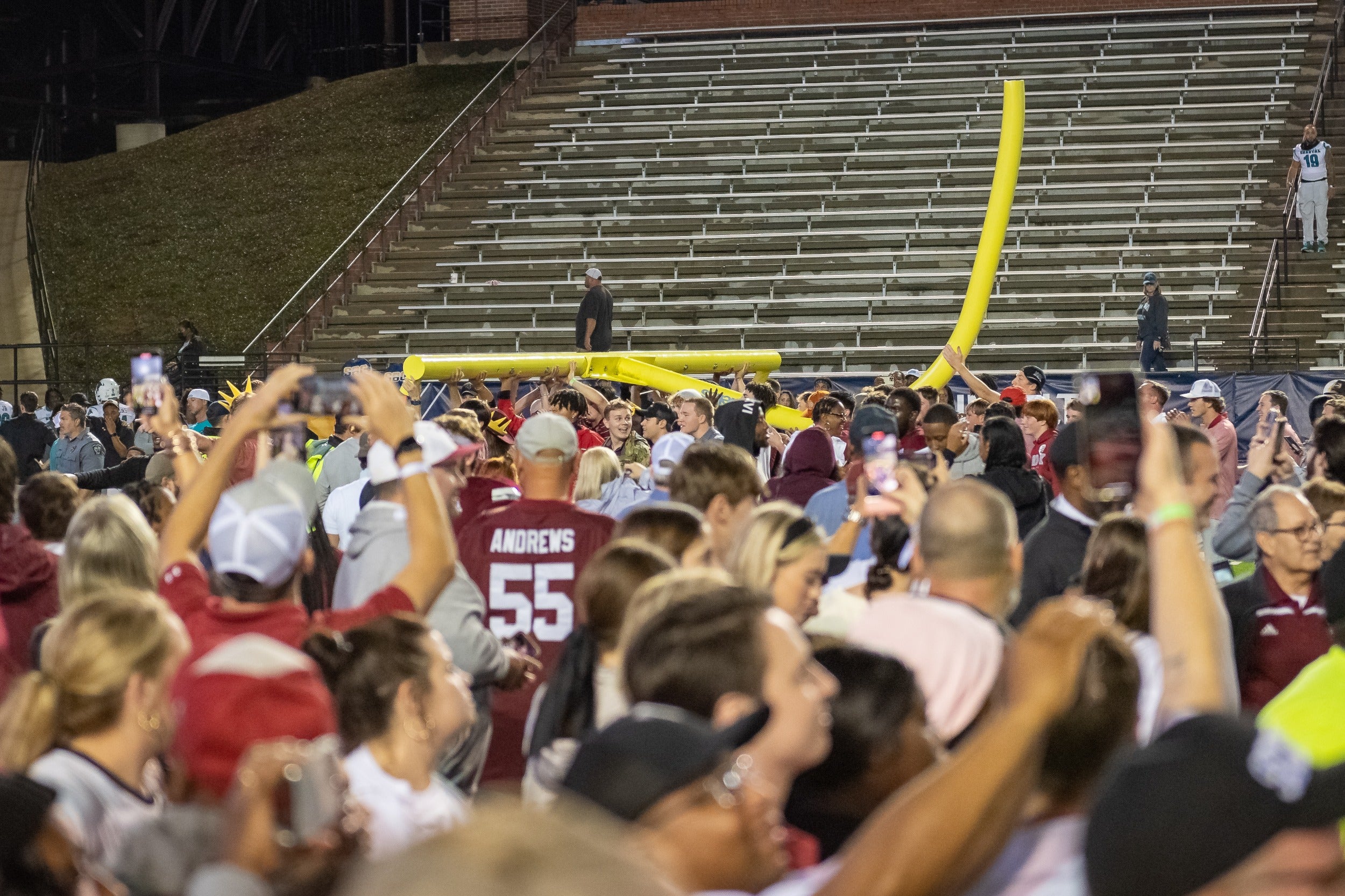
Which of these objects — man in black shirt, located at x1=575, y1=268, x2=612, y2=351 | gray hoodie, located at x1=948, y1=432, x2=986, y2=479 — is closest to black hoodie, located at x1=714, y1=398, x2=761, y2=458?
gray hoodie, located at x1=948, y1=432, x2=986, y2=479

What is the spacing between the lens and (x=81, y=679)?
286 cm

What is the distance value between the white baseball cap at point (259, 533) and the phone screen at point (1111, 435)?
1.74 meters

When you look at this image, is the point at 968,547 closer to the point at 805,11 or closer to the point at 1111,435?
the point at 1111,435

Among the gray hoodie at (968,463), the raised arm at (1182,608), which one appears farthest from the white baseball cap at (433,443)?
the gray hoodie at (968,463)

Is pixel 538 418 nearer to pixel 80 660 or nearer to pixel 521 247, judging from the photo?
pixel 80 660

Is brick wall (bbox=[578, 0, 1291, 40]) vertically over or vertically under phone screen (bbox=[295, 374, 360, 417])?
over

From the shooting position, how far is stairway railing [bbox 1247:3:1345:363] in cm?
1922

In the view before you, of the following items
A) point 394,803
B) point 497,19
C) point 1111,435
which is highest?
point 497,19

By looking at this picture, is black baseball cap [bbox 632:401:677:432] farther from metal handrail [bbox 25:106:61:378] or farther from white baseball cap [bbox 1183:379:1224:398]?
metal handrail [bbox 25:106:61:378]

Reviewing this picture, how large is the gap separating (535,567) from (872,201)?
19267 millimetres

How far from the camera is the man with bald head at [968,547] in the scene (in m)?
3.55

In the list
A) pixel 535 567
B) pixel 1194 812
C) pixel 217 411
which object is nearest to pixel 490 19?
pixel 217 411

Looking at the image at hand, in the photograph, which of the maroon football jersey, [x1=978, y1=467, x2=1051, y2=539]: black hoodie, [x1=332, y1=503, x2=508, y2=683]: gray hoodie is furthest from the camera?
[x1=978, y1=467, x2=1051, y2=539]: black hoodie

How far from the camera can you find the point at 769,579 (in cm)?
394
